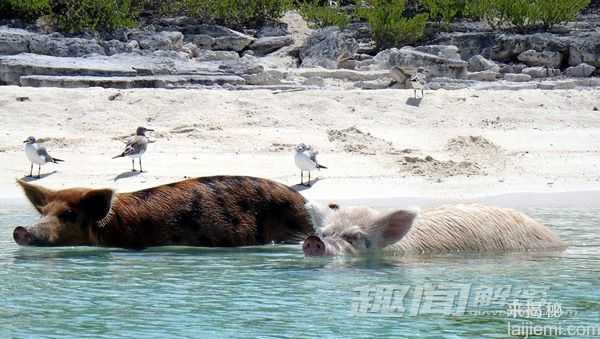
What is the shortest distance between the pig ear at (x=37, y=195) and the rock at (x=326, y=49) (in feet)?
59.3

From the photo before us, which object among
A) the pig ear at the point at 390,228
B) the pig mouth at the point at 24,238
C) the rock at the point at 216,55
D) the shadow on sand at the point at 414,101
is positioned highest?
the pig ear at the point at 390,228

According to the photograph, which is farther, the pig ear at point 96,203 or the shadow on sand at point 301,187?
the shadow on sand at point 301,187

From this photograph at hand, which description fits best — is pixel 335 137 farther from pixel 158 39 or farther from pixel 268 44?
pixel 268 44

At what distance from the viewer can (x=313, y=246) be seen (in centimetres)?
694

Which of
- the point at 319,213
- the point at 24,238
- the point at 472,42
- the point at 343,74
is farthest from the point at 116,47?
the point at 319,213

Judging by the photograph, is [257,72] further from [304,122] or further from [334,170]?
[334,170]

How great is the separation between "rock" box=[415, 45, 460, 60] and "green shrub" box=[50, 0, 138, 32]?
747 centimetres

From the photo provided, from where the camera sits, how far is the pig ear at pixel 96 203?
8273 millimetres

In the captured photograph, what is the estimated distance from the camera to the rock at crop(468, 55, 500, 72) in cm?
2628

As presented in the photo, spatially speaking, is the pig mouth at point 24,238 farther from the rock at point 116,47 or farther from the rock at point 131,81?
the rock at point 116,47

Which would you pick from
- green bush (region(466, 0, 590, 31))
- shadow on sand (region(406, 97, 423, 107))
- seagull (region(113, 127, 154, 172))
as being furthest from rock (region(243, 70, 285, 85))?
green bush (region(466, 0, 590, 31))

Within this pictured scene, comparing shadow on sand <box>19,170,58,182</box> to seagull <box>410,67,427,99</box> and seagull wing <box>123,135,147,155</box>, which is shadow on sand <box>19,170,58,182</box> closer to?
seagull wing <box>123,135,147,155</box>

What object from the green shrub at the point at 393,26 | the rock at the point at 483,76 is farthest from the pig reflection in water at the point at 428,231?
the green shrub at the point at 393,26

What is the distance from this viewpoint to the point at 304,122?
1739 centimetres
